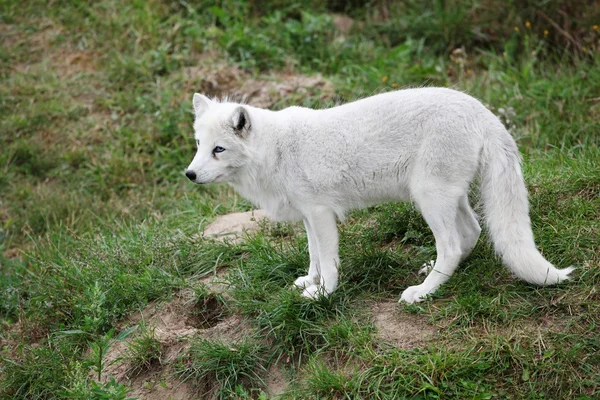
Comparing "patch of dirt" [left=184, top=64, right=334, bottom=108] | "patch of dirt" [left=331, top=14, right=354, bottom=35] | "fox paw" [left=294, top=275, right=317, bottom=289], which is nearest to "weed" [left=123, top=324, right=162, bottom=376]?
"fox paw" [left=294, top=275, right=317, bottom=289]

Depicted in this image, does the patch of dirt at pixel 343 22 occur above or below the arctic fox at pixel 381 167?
below

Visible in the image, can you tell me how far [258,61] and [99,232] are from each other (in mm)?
3649

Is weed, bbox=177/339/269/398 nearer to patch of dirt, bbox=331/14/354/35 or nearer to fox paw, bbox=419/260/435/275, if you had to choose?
fox paw, bbox=419/260/435/275

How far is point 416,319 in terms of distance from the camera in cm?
459

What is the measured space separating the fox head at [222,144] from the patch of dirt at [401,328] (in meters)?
1.45

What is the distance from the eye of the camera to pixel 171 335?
5078mm

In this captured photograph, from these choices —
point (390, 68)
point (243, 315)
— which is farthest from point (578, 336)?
point (390, 68)

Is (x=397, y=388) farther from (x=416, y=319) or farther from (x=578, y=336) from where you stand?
(x=578, y=336)

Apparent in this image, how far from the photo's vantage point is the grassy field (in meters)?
4.39

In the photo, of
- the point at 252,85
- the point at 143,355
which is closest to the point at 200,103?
the point at 143,355

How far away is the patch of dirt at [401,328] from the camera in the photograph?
174 inches

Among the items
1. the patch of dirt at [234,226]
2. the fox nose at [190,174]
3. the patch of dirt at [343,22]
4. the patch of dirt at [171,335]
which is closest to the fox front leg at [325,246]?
the patch of dirt at [171,335]

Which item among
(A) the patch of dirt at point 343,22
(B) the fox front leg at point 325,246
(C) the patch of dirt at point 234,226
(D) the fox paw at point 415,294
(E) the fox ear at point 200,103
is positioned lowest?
(C) the patch of dirt at point 234,226

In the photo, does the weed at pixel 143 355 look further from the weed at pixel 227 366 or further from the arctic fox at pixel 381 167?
the arctic fox at pixel 381 167
